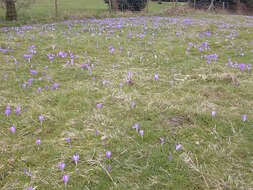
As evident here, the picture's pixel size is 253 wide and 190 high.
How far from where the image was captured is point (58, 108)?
3771mm

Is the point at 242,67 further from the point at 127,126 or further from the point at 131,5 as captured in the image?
the point at 131,5

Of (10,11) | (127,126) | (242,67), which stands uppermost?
(10,11)

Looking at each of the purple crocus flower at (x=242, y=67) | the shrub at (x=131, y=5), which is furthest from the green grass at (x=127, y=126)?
the shrub at (x=131, y=5)

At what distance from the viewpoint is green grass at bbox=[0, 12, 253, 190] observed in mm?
2361

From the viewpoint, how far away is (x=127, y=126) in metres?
3.26

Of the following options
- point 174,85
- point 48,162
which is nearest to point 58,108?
point 48,162

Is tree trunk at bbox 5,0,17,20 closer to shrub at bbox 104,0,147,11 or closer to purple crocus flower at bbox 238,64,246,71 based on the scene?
shrub at bbox 104,0,147,11

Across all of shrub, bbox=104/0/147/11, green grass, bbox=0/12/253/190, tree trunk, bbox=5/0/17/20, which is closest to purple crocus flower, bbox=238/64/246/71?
green grass, bbox=0/12/253/190


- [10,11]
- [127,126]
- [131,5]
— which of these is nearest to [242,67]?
[127,126]

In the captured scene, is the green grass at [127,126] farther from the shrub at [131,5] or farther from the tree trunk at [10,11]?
the shrub at [131,5]

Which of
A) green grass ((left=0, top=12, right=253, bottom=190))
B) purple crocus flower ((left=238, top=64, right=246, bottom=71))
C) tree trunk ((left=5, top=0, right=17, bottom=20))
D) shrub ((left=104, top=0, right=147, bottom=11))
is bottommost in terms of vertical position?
green grass ((left=0, top=12, right=253, bottom=190))

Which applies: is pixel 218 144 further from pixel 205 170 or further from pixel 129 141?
pixel 129 141

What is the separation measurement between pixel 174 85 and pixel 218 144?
219cm

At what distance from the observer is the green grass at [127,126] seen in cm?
236
